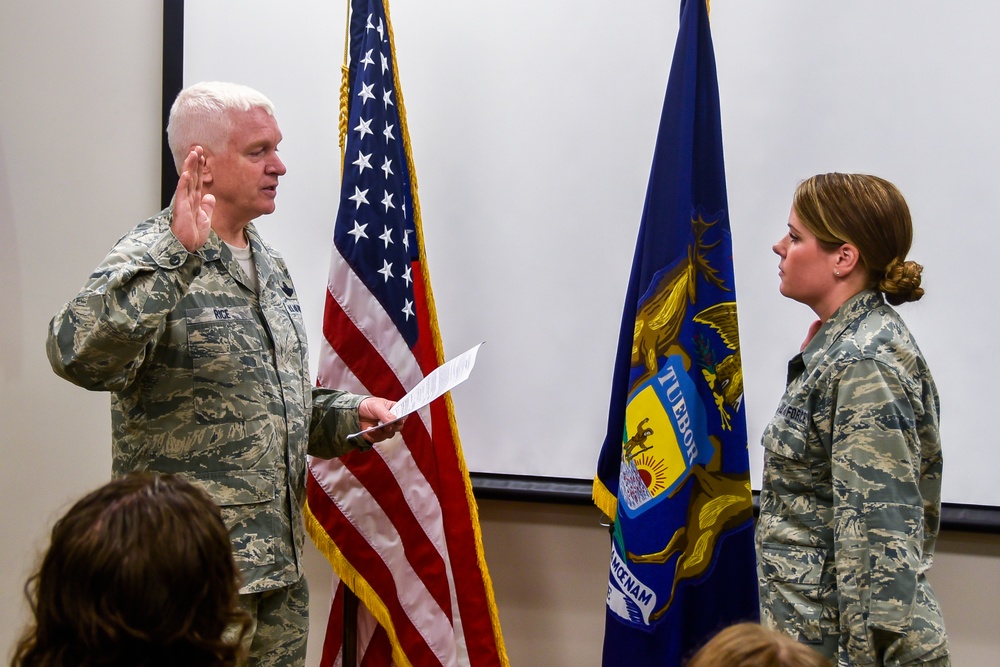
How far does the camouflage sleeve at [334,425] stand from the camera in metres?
1.94

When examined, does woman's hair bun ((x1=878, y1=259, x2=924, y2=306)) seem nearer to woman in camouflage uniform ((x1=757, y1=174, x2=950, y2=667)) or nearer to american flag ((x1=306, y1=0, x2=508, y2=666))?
woman in camouflage uniform ((x1=757, y1=174, x2=950, y2=667))

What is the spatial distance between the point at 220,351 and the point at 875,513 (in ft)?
3.77

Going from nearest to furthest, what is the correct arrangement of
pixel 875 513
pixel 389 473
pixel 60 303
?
pixel 875 513, pixel 389 473, pixel 60 303

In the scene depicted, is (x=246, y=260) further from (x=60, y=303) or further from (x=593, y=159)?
(x=593, y=159)

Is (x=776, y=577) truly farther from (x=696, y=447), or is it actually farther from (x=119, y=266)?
(x=119, y=266)

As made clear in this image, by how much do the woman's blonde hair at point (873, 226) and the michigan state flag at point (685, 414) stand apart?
1.67ft

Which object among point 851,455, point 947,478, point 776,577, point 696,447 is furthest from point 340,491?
point 947,478

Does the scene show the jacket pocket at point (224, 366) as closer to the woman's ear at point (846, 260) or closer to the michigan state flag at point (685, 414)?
the michigan state flag at point (685, 414)

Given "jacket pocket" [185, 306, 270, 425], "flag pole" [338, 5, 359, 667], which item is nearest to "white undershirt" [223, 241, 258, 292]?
Result: "jacket pocket" [185, 306, 270, 425]

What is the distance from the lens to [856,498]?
4.54 ft

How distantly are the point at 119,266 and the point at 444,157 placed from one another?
116cm

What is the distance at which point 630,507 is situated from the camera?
2039 mm

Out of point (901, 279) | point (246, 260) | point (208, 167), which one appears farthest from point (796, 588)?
point (208, 167)

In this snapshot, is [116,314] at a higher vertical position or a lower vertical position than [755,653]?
higher
